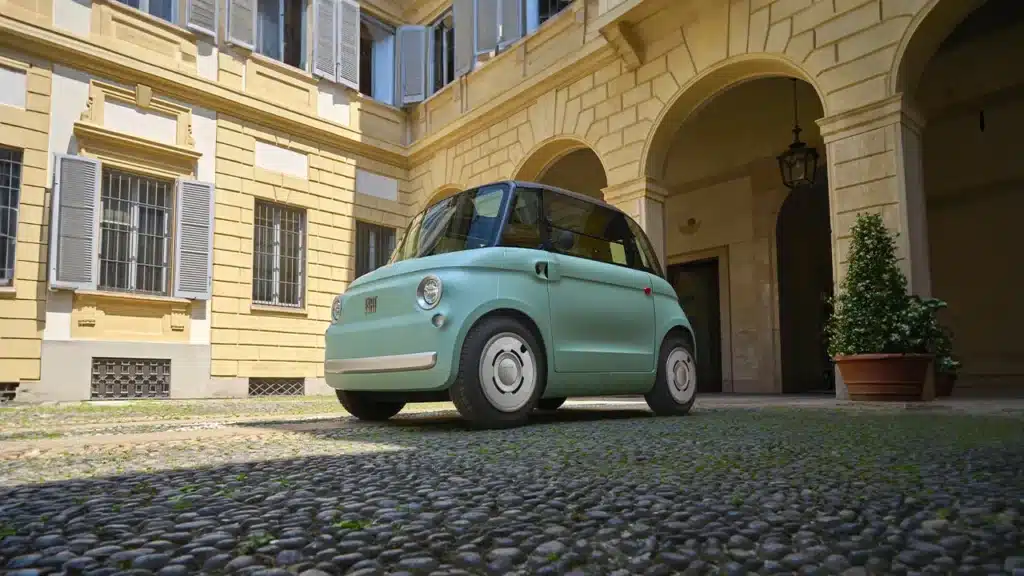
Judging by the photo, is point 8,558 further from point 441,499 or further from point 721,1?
point 721,1

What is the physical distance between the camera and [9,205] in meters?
10.3

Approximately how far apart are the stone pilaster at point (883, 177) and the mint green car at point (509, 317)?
A: 10.7 feet

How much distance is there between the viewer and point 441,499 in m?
2.00

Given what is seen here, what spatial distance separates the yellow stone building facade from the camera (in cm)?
903

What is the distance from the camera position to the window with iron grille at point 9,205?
1018 cm

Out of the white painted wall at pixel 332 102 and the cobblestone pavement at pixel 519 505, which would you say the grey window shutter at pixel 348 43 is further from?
the cobblestone pavement at pixel 519 505

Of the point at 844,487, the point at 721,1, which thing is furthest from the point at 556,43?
the point at 844,487

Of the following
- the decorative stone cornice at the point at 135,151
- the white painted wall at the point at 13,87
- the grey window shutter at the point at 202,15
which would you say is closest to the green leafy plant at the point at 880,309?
the decorative stone cornice at the point at 135,151

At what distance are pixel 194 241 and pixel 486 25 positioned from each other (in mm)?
6795

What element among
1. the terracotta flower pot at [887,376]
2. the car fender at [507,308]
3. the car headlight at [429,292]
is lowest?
the terracotta flower pot at [887,376]

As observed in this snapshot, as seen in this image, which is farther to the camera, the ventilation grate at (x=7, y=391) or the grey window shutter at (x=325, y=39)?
the grey window shutter at (x=325, y=39)

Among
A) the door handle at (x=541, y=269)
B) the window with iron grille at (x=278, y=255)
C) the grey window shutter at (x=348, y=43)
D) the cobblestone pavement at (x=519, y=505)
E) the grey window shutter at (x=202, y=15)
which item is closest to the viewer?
the cobblestone pavement at (x=519, y=505)

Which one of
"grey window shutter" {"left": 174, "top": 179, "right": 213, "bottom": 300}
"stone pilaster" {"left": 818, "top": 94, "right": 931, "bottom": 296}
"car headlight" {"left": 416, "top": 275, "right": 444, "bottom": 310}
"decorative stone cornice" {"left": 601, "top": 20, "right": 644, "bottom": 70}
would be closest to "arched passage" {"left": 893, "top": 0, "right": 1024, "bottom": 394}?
"stone pilaster" {"left": 818, "top": 94, "right": 931, "bottom": 296}

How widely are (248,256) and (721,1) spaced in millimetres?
9065
